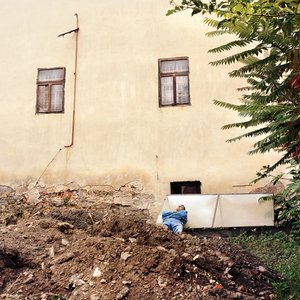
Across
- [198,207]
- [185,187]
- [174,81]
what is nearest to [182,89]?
[174,81]

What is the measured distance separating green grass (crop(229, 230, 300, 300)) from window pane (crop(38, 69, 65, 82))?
567cm

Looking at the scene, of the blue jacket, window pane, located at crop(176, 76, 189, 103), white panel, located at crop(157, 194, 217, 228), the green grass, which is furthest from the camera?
window pane, located at crop(176, 76, 189, 103)

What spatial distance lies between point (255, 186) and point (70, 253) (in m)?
5.05

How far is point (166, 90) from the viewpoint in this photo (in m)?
9.86

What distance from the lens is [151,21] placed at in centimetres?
1009

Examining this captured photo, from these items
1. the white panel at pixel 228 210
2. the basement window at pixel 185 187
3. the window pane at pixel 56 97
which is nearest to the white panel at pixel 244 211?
the white panel at pixel 228 210

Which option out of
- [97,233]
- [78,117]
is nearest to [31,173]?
[78,117]

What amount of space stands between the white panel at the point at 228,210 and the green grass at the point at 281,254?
0.36 meters

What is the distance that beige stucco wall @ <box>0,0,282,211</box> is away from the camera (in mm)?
9406

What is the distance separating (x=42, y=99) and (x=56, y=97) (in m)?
0.36

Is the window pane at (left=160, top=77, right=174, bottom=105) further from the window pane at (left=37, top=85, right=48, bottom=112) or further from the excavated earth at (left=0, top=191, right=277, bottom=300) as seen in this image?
the excavated earth at (left=0, top=191, right=277, bottom=300)

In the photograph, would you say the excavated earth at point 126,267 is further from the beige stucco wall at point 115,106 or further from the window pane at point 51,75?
the window pane at point 51,75

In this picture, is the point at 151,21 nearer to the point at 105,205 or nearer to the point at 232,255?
the point at 105,205

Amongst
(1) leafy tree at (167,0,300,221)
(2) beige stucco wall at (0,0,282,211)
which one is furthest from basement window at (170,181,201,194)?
(1) leafy tree at (167,0,300,221)
